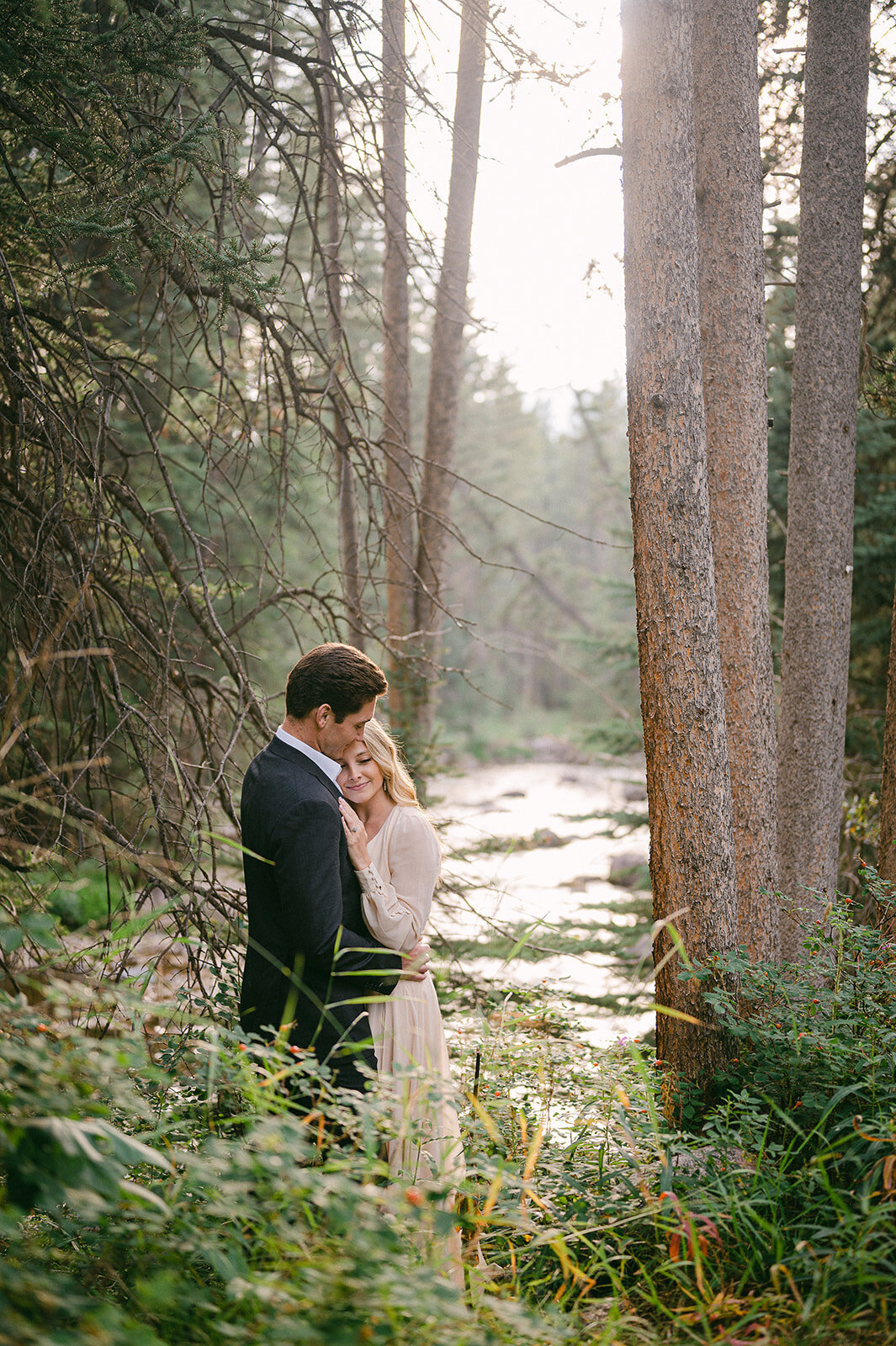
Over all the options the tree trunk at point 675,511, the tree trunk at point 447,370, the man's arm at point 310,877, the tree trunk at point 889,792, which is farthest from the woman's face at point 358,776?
the tree trunk at point 889,792

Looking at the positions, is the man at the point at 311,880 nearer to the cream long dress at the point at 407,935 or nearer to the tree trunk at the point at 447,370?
the cream long dress at the point at 407,935

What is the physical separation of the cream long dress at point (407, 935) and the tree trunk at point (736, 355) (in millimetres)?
1544

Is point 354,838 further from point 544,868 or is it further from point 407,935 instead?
point 544,868

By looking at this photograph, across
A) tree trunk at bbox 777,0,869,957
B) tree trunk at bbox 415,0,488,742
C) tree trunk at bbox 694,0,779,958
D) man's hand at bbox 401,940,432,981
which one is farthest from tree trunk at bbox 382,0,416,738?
man's hand at bbox 401,940,432,981

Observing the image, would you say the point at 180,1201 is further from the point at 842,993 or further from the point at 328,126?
the point at 328,126

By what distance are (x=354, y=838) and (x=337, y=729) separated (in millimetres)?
349

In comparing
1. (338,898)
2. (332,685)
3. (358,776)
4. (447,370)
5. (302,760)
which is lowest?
(338,898)

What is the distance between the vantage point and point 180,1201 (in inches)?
72.1

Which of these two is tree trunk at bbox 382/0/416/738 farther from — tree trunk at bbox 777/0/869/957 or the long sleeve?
tree trunk at bbox 777/0/869/957

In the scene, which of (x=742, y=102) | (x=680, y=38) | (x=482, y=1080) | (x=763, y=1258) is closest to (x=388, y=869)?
(x=482, y=1080)

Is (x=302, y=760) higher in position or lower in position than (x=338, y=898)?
higher

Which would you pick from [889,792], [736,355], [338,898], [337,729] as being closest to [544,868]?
[889,792]

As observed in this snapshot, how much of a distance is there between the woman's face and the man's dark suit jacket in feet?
0.92

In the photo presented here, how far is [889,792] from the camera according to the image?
4.44m
